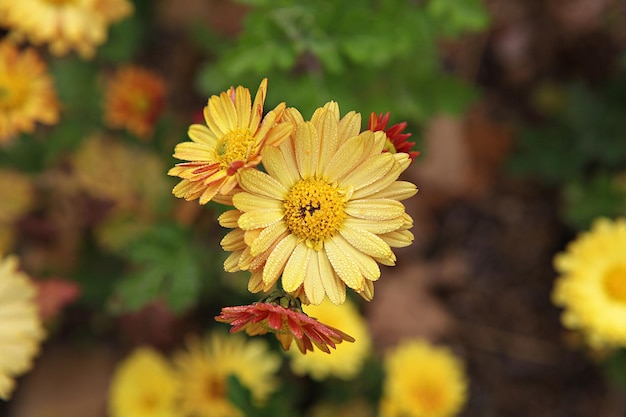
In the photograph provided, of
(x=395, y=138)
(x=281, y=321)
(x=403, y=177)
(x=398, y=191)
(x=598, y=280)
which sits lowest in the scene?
(x=281, y=321)

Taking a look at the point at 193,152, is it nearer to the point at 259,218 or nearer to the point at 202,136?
the point at 202,136

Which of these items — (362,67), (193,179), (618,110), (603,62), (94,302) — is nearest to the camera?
(193,179)

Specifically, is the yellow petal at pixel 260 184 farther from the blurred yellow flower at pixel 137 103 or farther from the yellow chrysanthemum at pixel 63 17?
the yellow chrysanthemum at pixel 63 17

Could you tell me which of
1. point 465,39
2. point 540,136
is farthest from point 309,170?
point 465,39

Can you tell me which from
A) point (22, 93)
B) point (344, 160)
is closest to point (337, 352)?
point (344, 160)

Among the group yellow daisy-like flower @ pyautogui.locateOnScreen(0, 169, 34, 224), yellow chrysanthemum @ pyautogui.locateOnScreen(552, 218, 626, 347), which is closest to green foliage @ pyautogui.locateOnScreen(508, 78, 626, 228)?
yellow chrysanthemum @ pyautogui.locateOnScreen(552, 218, 626, 347)

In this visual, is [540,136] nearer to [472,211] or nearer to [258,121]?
[472,211]

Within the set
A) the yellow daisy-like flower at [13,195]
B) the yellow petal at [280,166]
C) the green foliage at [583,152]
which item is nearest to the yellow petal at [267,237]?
the yellow petal at [280,166]
